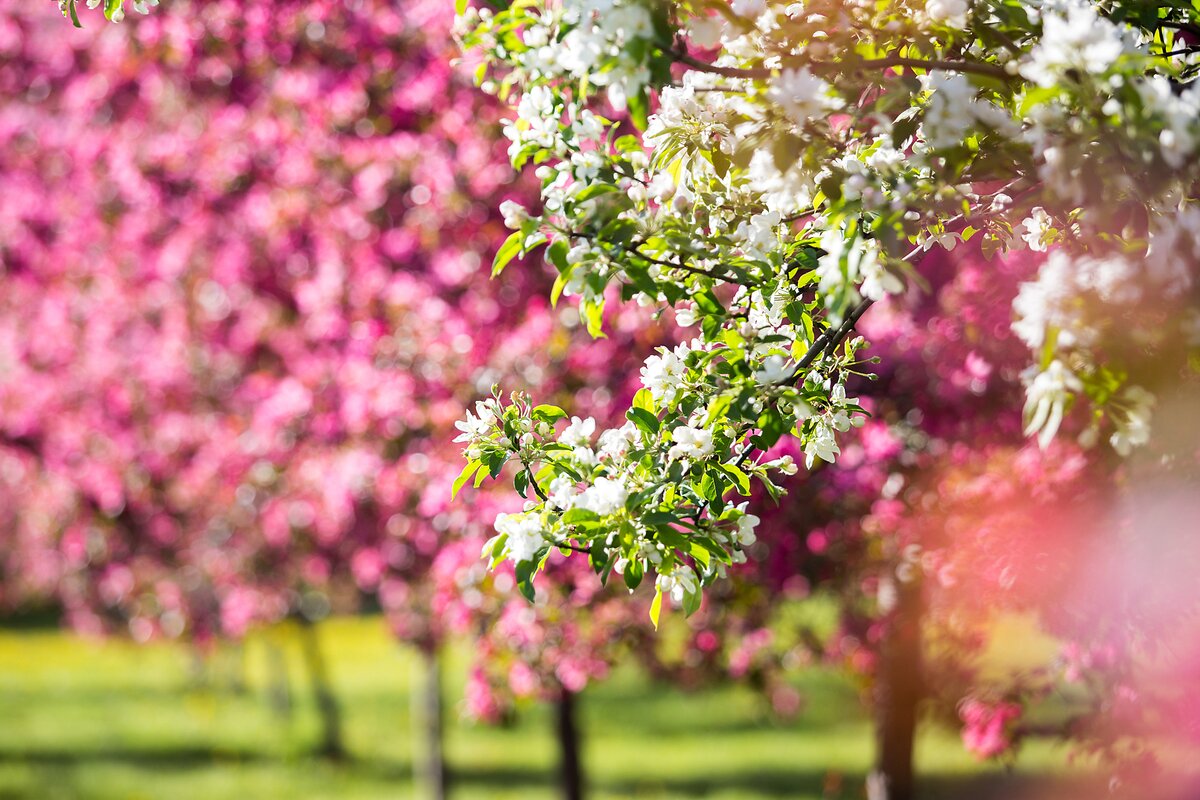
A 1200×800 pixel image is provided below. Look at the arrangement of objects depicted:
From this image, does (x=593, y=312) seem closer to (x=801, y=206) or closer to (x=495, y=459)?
(x=495, y=459)

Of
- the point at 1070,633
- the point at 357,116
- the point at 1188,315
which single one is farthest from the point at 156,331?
the point at 1188,315

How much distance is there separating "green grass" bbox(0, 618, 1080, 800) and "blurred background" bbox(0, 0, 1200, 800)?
0.06 metres

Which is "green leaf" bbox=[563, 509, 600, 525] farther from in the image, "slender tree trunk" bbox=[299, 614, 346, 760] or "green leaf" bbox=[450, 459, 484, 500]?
"slender tree trunk" bbox=[299, 614, 346, 760]

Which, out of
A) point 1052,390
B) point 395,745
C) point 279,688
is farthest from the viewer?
point 279,688

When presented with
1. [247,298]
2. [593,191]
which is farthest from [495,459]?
[247,298]

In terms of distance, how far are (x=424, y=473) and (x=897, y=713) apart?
2423mm

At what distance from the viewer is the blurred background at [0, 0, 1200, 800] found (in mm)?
4172

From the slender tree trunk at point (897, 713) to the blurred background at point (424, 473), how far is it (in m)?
0.02

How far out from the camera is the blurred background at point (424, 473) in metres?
4.17

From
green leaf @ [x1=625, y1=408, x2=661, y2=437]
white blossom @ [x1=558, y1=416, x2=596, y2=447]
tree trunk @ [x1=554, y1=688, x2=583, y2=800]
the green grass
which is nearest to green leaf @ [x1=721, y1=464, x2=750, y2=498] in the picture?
green leaf @ [x1=625, y1=408, x2=661, y2=437]

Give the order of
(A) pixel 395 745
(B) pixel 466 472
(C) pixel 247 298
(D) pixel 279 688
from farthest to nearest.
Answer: (D) pixel 279 688 → (A) pixel 395 745 → (C) pixel 247 298 → (B) pixel 466 472

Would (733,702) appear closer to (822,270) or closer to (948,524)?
(948,524)

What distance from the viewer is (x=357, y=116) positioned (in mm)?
5336

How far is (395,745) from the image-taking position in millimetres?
10867
